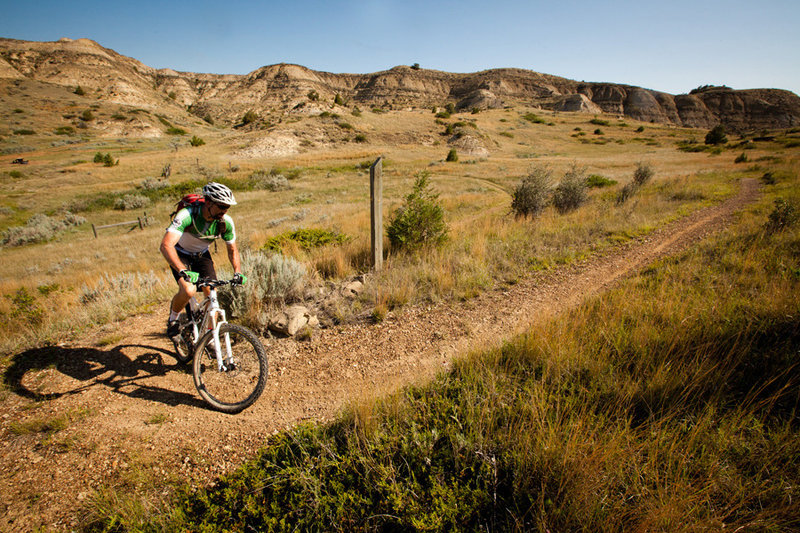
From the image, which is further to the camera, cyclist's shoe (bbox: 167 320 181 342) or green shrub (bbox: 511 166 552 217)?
green shrub (bbox: 511 166 552 217)

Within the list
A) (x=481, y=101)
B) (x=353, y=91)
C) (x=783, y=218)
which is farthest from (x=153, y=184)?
(x=353, y=91)

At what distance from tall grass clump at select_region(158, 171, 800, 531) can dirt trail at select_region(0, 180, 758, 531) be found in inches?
20.6

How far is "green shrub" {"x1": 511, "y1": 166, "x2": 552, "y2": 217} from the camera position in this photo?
11023 millimetres

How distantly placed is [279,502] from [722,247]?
8.70 m

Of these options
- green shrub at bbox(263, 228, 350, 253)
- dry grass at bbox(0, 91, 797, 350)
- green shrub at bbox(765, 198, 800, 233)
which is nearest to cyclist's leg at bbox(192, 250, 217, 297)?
dry grass at bbox(0, 91, 797, 350)

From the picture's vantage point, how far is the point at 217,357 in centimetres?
336

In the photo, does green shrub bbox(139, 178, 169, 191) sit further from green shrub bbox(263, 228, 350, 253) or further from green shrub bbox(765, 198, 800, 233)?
green shrub bbox(765, 198, 800, 233)

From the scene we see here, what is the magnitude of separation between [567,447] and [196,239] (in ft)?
14.2

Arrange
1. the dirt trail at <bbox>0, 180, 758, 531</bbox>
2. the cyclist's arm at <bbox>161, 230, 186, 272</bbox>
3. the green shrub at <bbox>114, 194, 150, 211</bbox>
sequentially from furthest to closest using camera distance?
the green shrub at <bbox>114, 194, 150, 211</bbox> → the cyclist's arm at <bbox>161, 230, 186, 272</bbox> → the dirt trail at <bbox>0, 180, 758, 531</bbox>

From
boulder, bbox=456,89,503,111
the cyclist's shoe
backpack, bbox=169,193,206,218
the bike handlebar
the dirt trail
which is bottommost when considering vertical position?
the dirt trail

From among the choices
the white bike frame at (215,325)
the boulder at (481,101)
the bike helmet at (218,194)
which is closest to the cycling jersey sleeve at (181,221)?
the bike helmet at (218,194)

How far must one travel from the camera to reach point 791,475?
175 centimetres

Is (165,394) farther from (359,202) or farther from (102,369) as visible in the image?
(359,202)

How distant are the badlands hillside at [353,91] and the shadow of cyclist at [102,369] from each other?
56.1m
